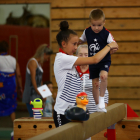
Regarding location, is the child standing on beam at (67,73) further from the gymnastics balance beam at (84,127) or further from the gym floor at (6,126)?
the gym floor at (6,126)

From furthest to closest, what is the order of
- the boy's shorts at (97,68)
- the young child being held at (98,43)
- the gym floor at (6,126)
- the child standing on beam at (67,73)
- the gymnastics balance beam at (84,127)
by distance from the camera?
the gym floor at (6,126), the boy's shorts at (97,68), the young child being held at (98,43), the child standing on beam at (67,73), the gymnastics balance beam at (84,127)

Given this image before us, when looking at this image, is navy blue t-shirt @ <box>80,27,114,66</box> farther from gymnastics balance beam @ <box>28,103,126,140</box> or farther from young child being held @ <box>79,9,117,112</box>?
gymnastics balance beam @ <box>28,103,126,140</box>

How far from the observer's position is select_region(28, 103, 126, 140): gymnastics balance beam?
1582 mm

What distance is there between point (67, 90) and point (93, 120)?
32cm

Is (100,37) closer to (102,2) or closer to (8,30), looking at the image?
(102,2)

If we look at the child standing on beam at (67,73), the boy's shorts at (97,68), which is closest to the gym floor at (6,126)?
the boy's shorts at (97,68)

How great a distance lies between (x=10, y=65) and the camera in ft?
16.0

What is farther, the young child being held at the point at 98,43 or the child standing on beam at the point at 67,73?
the young child being held at the point at 98,43

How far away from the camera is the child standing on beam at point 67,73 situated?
2.21 m

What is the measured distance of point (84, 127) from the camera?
77.4 inches

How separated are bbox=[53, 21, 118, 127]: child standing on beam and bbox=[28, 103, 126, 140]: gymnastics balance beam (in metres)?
0.24

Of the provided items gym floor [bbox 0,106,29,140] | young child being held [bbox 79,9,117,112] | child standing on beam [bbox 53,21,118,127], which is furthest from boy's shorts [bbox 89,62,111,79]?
gym floor [bbox 0,106,29,140]

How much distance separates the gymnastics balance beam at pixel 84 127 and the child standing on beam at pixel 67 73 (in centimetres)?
24

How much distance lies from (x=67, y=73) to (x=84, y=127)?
509mm
